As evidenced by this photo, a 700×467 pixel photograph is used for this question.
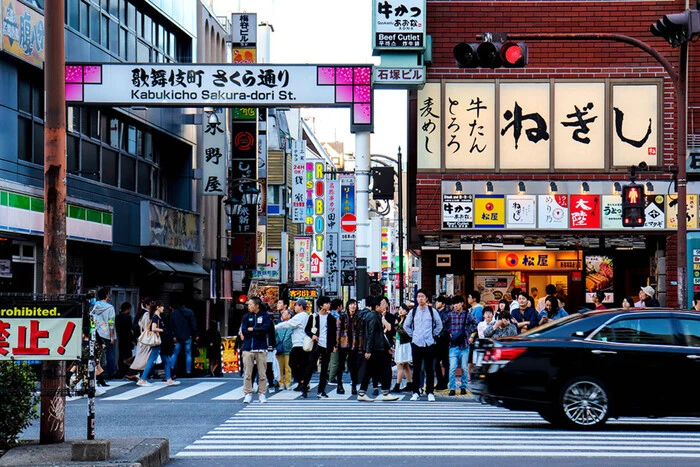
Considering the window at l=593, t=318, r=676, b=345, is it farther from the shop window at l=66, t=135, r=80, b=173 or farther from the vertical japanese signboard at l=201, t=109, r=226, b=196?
the vertical japanese signboard at l=201, t=109, r=226, b=196

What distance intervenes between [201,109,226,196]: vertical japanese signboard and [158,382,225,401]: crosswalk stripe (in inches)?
583

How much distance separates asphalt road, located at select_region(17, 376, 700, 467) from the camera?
1194cm

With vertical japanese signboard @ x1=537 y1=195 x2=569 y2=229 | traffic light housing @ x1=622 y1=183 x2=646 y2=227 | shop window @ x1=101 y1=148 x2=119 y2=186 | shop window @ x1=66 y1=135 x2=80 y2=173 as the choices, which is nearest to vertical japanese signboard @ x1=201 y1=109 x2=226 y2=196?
shop window @ x1=101 y1=148 x2=119 y2=186

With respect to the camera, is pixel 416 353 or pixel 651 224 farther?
pixel 651 224

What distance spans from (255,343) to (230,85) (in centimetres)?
973

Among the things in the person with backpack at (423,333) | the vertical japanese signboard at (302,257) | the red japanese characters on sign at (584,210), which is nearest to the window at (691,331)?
the person with backpack at (423,333)

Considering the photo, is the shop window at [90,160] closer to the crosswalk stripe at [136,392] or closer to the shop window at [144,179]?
the shop window at [144,179]

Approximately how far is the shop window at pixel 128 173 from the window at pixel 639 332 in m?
21.4

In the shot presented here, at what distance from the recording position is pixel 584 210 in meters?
29.5

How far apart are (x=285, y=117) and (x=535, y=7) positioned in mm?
41583

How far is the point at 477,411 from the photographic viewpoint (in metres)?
18.1

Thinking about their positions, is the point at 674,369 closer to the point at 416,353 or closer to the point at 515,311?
the point at 416,353

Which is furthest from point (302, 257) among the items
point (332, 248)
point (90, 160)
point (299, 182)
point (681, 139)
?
point (681, 139)

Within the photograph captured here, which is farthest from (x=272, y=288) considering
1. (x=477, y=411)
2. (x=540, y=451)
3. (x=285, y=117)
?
(x=540, y=451)
